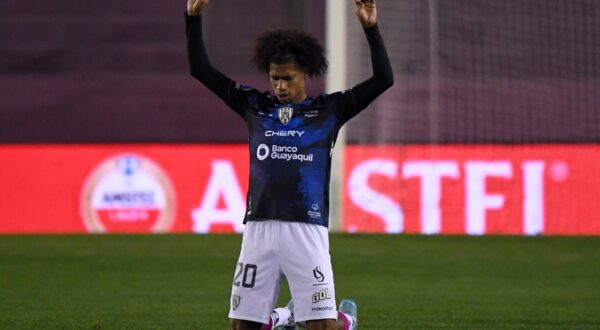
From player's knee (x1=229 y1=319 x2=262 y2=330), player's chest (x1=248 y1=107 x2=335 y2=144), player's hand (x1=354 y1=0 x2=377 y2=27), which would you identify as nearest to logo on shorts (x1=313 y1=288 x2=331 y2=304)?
player's knee (x1=229 y1=319 x2=262 y2=330)

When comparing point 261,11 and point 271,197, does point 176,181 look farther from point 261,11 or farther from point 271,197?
point 271,197

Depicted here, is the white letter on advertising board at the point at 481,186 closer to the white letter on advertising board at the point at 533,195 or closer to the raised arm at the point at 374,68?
the white letter on advertising board at the point at 533,195

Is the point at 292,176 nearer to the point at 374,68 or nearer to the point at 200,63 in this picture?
the point at 374,68

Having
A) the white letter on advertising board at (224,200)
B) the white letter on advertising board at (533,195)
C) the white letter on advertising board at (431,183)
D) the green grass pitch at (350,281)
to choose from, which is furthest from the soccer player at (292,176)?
the white letter on advertising board at (533,195)

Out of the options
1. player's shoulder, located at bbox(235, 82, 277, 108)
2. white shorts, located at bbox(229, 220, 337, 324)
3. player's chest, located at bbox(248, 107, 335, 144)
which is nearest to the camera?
white shorts, located at bbox(229, 220, 337, 324)

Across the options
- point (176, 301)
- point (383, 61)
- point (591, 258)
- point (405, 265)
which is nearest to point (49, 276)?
point (176, 301)

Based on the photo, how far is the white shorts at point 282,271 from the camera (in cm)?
595

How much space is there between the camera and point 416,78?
1524cm

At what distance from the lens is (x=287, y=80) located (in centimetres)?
611

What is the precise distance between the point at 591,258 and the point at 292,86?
745 centimetres

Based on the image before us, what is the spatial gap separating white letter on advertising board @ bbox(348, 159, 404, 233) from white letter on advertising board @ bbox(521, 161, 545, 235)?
137cm

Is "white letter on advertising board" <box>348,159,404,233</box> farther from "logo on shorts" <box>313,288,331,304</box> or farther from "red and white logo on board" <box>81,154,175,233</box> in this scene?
"logo on shorts" <box>313,288,331,304</box>

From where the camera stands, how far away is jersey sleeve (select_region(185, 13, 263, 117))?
20.6ft

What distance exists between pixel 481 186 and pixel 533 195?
0.57 meters
